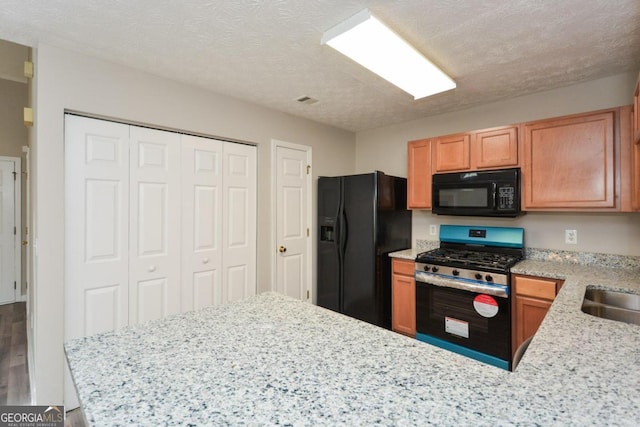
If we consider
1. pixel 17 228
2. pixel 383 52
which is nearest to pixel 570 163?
pixel 383 52

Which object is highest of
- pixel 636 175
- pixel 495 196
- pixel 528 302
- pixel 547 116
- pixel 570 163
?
pixel 547 116

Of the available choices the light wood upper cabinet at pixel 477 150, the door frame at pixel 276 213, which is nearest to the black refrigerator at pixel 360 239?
the door frame at pixel 276 213

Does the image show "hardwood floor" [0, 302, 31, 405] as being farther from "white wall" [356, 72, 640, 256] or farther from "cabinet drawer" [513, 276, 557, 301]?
"white wall" [356, 72, 640, 256]

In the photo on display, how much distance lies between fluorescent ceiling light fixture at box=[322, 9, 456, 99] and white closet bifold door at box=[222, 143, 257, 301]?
1.51 metres

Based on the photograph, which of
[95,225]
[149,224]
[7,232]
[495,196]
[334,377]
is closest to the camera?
[334,377]

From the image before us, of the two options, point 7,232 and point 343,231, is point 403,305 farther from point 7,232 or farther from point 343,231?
point 7,232

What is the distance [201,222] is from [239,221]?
14.7 inches

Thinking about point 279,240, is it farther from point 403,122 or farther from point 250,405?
point 250,405

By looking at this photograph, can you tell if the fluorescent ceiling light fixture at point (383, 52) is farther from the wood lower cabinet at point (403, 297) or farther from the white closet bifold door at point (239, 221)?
the wood lower cabinet at point (403, 297)

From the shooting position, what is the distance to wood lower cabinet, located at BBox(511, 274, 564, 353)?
2.24 meters

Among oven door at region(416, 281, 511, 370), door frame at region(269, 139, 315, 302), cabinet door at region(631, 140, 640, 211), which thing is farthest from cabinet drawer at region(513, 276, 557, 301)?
door frame at region(269, 139, 315, 302)

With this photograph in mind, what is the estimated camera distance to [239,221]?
9.83 ft

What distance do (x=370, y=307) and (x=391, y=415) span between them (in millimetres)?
2535

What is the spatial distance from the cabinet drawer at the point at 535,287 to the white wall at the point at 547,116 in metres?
0.67
